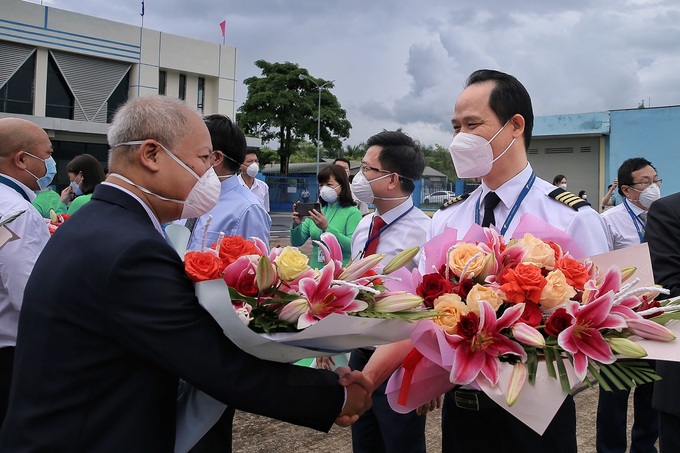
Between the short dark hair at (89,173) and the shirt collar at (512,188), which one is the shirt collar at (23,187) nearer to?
the short dark hair at (89,173)

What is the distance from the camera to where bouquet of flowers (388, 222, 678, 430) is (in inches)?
65.6

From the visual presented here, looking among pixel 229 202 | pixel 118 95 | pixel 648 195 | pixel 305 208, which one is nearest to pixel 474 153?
pixel 229 202

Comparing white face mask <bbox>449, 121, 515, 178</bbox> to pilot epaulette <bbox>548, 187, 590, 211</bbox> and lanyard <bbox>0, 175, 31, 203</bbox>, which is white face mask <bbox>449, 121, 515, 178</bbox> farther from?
lanyard <bbox>0, 175, 31, 203</bbox>

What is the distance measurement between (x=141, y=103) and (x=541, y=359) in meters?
1.55

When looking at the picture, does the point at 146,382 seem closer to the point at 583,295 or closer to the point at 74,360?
the point at 74,360

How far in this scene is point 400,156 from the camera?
3934 millimetres

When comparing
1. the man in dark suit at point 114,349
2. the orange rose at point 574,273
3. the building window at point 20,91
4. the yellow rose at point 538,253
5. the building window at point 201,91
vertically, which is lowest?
the man in dark suit at point 114,349

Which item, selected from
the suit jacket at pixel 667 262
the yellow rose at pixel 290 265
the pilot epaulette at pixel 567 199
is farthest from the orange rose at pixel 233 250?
the suit jacket at pixel 667 262

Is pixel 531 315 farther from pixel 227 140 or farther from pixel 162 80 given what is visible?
pixel 162 80

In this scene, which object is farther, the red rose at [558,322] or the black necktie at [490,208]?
the black necktie at [490,208]

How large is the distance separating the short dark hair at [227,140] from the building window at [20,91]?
2486cm

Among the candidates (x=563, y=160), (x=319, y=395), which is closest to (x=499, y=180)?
(x=319, y=395)

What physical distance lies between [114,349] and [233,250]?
457mm

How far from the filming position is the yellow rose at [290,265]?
1.82m
